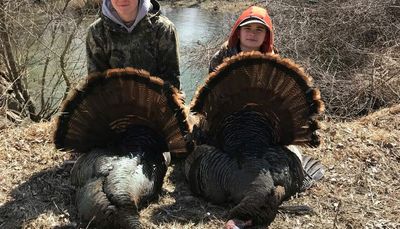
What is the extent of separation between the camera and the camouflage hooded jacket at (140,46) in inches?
159

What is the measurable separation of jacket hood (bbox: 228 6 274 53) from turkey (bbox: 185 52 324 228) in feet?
2.98

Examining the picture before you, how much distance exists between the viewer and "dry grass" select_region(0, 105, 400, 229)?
3.13m

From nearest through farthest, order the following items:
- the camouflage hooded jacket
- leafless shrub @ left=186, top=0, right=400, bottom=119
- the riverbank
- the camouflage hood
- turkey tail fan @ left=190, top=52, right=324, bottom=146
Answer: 1. turkey tail fan @ left=190, top=52, right=324, bottom=146
2. the camouflage hood
3. the camouflage hooded jacket
4. leafless shrub @ left=186, top=0, right=400, bottom=119
5. the riverbank

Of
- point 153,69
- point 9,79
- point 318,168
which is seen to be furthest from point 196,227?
point 9,79

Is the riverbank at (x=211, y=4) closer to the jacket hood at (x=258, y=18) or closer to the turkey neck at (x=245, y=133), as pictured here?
the jacket hood at (x=258, y=18)

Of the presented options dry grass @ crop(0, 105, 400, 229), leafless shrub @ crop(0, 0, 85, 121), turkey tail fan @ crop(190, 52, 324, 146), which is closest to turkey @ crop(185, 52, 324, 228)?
turkey tail fan @ crop(190, 52, 324, 146)

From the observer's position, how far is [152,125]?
11.0 feet

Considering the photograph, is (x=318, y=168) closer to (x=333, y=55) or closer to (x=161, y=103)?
(x=161, y=103)

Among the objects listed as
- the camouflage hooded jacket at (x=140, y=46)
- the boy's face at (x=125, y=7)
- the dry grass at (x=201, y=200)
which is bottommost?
the dry grass at (x=201, y=200)

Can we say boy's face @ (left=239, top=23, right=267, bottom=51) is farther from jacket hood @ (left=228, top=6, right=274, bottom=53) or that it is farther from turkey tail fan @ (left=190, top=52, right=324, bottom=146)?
turkey tail fan @ (left=190, top=52, right=324, bottom=146)

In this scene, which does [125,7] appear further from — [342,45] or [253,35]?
[342,45]

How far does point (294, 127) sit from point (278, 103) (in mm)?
244

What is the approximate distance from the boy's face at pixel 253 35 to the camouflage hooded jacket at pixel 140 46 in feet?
2.10

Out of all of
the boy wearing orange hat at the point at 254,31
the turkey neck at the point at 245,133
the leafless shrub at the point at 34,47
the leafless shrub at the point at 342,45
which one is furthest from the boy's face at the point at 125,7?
the leafless shrub at the point at 342,45
